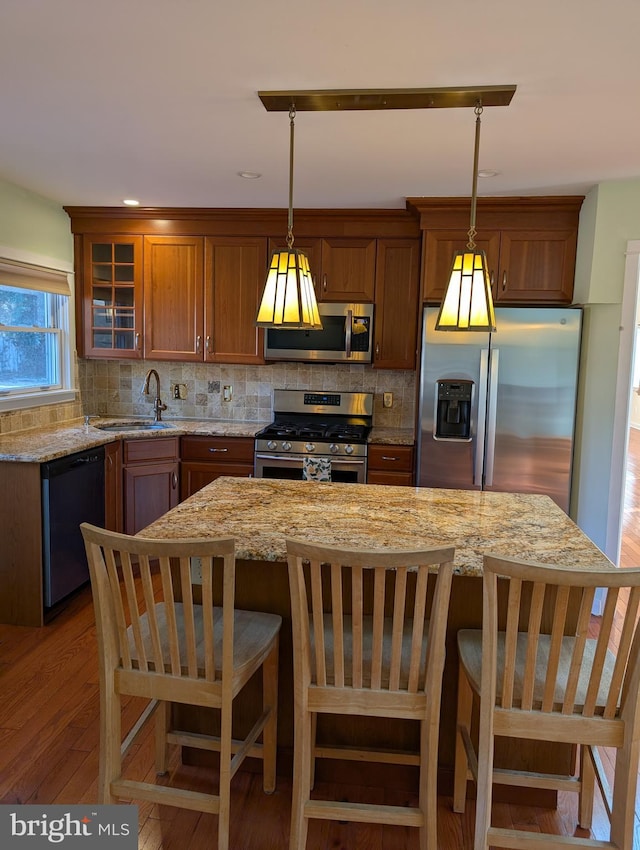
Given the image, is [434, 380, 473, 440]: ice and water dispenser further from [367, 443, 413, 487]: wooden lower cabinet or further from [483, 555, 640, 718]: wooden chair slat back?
[483, 555, 640, 718]: wooden chair slat back

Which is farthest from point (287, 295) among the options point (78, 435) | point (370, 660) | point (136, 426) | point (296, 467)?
point (136, 426)

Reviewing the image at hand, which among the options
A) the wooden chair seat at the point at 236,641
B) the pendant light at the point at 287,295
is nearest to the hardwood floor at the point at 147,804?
the wooden chair seat at the point at 236,641

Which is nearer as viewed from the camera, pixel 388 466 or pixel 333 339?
pixel 388 466

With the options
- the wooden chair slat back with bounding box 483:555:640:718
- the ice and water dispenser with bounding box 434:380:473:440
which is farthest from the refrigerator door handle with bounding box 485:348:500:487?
the wooden chair slat back with bounding box 483:555:640:718

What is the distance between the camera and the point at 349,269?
4.27m

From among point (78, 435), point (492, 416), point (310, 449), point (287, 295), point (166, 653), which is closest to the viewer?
point (166, 653)

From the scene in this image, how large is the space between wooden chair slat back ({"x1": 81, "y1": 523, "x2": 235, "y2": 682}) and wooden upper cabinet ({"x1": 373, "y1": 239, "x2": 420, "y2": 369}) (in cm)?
285

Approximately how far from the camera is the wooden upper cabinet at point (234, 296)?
4.34 m

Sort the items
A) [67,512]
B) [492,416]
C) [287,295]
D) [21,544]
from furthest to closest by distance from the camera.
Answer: [492,416], [67,512], [21,544], [287,295]

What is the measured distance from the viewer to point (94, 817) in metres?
1.79

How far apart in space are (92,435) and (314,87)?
2.50 m

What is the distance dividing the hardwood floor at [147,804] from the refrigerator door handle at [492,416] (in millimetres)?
1729

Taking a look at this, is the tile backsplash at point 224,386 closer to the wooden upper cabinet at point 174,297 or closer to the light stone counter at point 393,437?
the light stone counter at point 393,437

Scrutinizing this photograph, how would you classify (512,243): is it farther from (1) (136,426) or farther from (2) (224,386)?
(1) (136,426)
